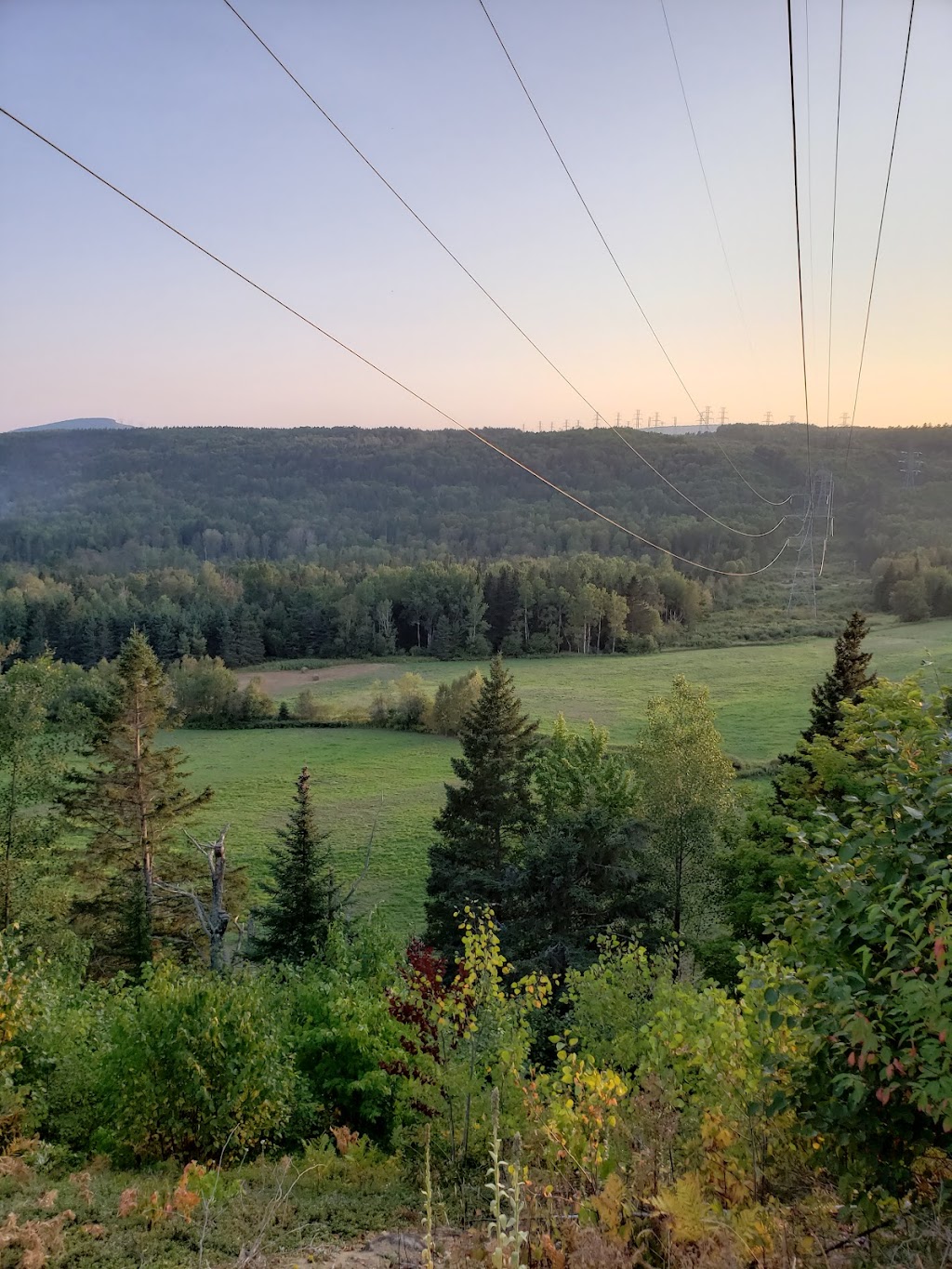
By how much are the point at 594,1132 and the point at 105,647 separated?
88.9 m

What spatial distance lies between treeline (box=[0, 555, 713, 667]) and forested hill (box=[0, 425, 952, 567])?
21460 mm

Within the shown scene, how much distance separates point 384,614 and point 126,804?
232 ft

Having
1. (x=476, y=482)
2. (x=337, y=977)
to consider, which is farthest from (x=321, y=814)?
(x=476, y=482)

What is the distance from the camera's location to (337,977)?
14.3 meters

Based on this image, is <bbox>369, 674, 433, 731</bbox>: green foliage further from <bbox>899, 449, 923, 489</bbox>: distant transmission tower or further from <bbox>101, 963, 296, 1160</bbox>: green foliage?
<bbox>899, 449, 923, 489</bbox>: distant transmission tower

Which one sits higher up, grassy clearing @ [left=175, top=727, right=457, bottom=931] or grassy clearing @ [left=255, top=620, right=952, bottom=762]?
grassy clearing @ [left=255, top=620, right=952, bottom=762]

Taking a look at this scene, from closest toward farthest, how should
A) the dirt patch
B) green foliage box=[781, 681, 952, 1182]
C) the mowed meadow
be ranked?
green foliage box=[781, 681, 952, 1182] < the mowed meadow < the dirt patch

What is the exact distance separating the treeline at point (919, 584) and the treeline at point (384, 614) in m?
20.3

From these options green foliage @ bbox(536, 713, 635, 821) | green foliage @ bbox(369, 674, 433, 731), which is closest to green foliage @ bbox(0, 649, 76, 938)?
green foliage @ bbox(536, 713, 635, 821)

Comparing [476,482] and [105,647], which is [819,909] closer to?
[105,647]

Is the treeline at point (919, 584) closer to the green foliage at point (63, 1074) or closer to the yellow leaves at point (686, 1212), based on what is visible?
the green foliage at point (63, 1074)

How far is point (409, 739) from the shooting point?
6100cm

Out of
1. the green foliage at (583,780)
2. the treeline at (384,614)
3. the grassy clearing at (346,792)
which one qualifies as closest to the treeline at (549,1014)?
the green foliage at (583,780)

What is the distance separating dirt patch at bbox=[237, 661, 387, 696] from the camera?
76.1m
